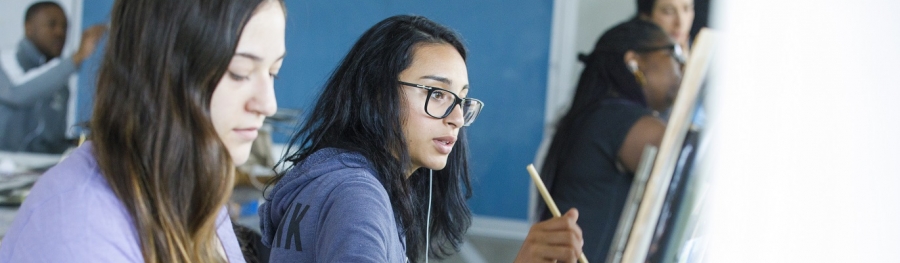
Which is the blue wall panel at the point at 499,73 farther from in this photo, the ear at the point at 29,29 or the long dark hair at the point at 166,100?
the long dark hair at the point at 166,100

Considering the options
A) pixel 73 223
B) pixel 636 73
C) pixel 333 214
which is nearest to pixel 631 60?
pixel 636 73

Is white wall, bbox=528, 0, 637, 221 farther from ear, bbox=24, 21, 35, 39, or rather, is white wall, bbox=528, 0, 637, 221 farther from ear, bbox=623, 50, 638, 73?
ear, bbox=24, 21, 35, 39

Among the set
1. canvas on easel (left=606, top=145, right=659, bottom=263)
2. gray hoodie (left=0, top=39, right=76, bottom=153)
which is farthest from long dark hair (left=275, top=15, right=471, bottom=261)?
gray hoodie (left=0, top=39, right=76, bottom=153)

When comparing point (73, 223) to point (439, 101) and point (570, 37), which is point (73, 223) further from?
point (570, 37)

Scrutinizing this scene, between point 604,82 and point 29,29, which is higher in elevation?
point 604,82

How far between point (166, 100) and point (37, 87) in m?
3.27

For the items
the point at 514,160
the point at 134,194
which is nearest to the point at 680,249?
the point at 134,194

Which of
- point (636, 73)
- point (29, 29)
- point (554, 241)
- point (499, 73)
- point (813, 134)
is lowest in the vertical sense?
point (499, 73)

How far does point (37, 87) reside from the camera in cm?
356

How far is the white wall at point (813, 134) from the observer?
1.56 feet

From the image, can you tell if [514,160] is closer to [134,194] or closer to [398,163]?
[398,163]

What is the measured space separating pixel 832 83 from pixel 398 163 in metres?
0.72

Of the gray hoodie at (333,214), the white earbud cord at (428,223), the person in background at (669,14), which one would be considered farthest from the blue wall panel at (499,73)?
the gray hoodie at (333,214)

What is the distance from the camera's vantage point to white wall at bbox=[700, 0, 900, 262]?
1.56 feet
